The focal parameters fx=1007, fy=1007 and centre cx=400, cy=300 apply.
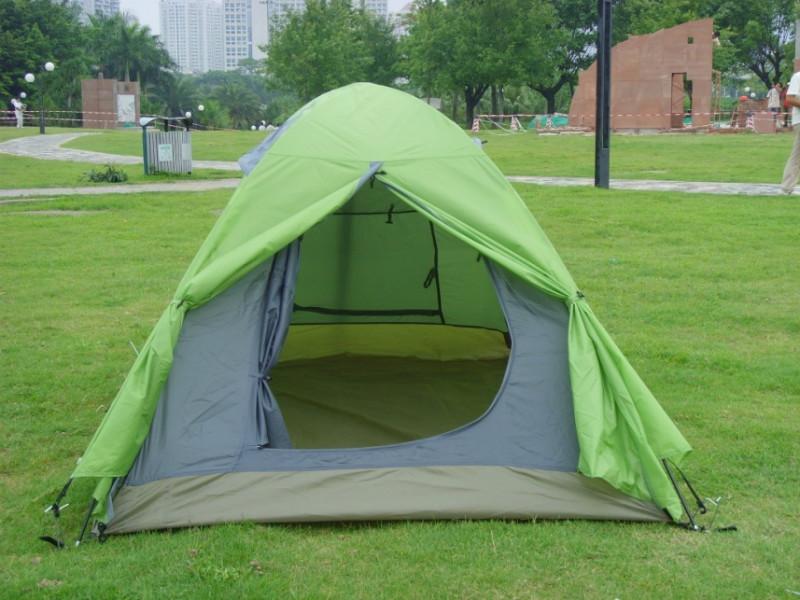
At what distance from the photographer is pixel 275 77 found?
166ft

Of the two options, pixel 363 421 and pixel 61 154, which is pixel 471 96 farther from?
pixel 363 421

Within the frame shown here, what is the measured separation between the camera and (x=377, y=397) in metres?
5.75

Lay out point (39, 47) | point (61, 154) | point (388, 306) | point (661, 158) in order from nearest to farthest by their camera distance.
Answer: point (388, 306) < point (661, 158) < point (61, 154) < point (39, 47)

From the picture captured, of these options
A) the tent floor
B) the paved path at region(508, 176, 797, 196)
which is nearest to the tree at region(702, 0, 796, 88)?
the paved path at region(508, 176, 797, 196)

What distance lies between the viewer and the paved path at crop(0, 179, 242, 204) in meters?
15.9

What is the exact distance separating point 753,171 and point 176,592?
1572 cm

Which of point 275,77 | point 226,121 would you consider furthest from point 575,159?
point 226,121

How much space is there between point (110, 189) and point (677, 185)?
9.09m

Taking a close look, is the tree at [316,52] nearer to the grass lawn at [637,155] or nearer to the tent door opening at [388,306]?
the grass lawn at [637,155]

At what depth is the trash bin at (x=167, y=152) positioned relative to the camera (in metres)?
18.9

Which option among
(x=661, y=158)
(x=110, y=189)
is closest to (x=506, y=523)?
(x=110, y=189)

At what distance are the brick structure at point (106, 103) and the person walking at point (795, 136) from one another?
42.5m

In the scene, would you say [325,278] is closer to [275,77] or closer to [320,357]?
[320,357]

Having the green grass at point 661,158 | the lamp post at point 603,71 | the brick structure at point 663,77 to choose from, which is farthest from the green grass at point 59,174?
the brick structure at point 663,77
